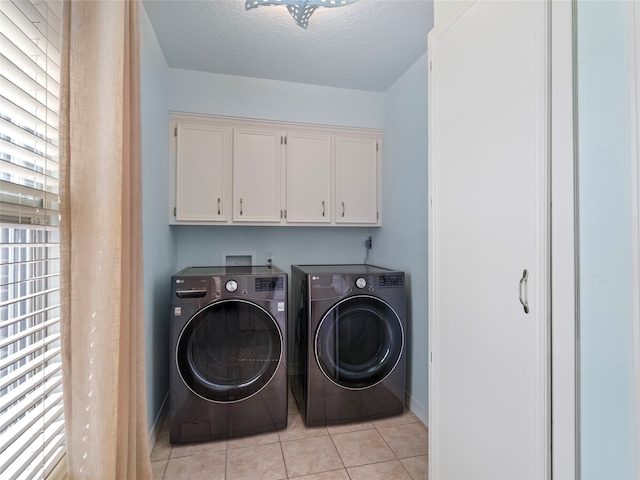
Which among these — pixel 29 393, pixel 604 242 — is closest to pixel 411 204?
pixel 604 242

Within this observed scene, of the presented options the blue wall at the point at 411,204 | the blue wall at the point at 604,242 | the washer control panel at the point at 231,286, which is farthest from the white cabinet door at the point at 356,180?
the blue wall at the point at 604,242

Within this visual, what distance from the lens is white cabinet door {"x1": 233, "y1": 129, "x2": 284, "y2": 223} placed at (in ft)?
8.39

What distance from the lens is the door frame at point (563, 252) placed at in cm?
90

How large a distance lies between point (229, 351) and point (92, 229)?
1.27m

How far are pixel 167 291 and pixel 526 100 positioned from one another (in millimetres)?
2325

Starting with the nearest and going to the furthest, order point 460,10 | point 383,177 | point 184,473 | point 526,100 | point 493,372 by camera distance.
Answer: point 526,100, point 493,372, point 460,10, point 184,473, point 383,177

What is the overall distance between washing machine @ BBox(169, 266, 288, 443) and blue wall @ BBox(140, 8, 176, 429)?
0.13 metres

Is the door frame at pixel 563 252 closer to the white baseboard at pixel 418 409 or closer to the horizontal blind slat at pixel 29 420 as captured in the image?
the white baseboard at pixel 418 409

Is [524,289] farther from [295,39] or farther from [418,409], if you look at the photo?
[295,39]

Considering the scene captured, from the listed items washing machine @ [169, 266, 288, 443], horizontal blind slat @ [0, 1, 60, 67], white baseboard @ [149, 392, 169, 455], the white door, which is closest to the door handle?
the white door

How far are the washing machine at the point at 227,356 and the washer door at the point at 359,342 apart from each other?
0.29 m

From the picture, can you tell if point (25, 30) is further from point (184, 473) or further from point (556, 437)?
point (184, 473)

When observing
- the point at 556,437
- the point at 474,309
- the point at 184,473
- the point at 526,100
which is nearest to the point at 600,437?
the point at 556,437

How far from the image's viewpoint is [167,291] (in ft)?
7.73
